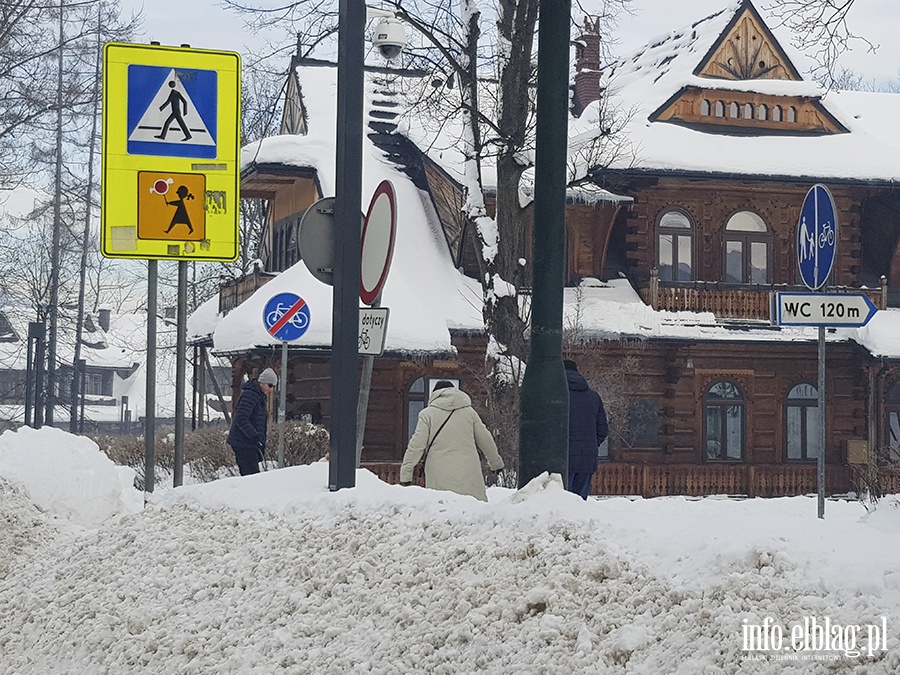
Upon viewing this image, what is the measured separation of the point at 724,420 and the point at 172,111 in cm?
2086

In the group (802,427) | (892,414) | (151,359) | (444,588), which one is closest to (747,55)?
(802,427)

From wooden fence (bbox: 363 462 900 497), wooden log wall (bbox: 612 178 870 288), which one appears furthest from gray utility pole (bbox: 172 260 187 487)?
wooden log wall (bbox: 612 178 870 288)

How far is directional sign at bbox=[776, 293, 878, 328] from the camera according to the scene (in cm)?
997

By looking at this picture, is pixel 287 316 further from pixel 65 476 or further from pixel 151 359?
pixel 151 359

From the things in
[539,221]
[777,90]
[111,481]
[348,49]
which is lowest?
[111,481]

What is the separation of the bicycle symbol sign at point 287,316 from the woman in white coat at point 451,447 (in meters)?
5.89

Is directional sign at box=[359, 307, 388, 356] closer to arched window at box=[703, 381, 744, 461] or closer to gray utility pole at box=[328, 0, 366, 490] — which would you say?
gray utility pole at box=[328, 0, 366, 490]

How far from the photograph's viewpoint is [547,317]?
22.7 feet

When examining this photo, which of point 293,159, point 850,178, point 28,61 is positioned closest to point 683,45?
point 850,178

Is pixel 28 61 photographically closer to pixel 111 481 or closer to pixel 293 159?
pixel 293 159

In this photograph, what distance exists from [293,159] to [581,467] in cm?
1628

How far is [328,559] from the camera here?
6348 mm

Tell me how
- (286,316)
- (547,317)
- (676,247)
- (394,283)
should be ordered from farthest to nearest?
(676,247) → (394,283) → (286,316) → (547,317)

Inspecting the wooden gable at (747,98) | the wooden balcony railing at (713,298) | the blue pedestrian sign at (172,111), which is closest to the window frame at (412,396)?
the wooden balcony railing at (713,298)
